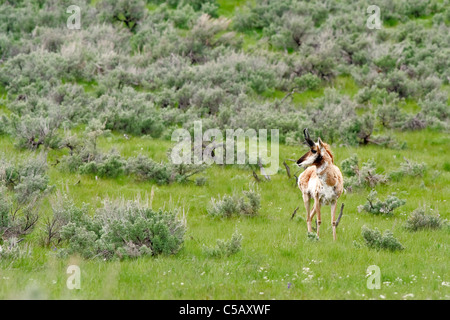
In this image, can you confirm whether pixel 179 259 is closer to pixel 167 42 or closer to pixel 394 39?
pixel 167 42

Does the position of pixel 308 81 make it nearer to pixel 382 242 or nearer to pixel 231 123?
pixel 231 123

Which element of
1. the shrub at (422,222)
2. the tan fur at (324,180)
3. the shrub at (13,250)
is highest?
the tan fur at (324,180)

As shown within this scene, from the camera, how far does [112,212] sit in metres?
9.50

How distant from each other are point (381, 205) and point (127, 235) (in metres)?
5.24

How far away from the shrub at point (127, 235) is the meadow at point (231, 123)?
14 cm

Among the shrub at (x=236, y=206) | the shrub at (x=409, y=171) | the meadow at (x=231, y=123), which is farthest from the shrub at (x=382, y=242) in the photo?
the shrub at (x=409, y=171)

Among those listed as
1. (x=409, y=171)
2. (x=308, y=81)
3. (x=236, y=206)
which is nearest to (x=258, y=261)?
(x=236, y=206)

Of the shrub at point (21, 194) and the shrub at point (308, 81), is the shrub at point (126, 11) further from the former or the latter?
the shrub at point (21, 194)

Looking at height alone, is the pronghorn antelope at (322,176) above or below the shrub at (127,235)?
above

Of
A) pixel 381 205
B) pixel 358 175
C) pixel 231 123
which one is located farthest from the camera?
pixel 231 123

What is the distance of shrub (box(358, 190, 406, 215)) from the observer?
1148 cm

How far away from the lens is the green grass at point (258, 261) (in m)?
6.93

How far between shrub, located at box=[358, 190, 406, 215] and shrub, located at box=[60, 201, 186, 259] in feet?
13.7

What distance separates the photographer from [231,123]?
55.2 feet
